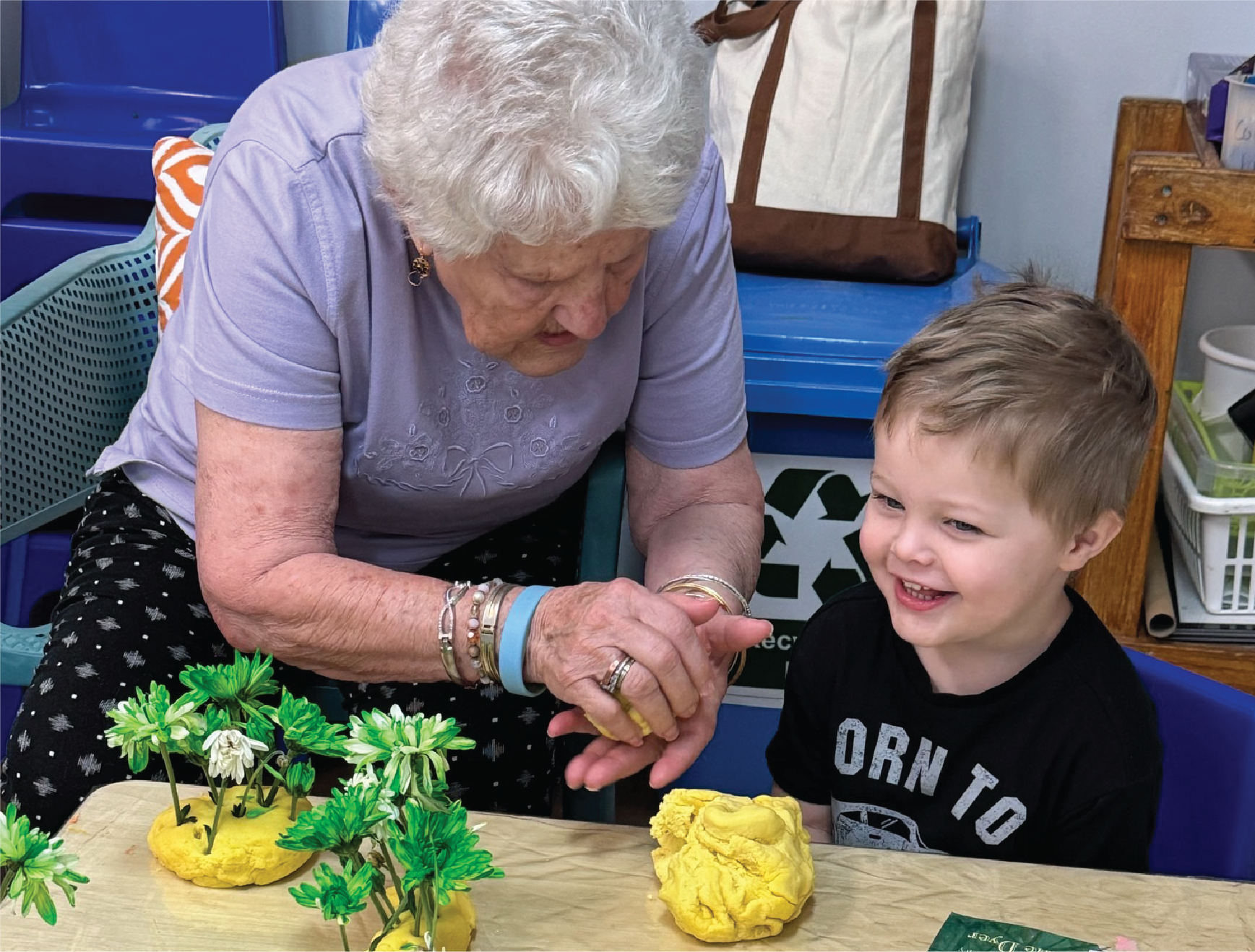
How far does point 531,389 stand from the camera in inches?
57.5

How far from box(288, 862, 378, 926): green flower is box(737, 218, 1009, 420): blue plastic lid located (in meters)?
1.16

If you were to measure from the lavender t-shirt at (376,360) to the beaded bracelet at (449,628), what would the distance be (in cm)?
24

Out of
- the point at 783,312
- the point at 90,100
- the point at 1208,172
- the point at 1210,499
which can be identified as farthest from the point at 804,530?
the point at 90,100

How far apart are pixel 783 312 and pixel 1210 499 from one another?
2.25 ft

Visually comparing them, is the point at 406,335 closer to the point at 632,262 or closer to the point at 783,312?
the point at 632,262

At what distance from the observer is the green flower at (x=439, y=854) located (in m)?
0.81

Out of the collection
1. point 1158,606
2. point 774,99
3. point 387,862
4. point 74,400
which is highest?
point 774,99

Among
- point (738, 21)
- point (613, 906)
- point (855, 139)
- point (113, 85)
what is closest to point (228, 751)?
point (613, 906)

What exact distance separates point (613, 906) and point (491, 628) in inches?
12.3

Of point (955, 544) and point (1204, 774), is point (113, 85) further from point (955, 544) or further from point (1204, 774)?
point (1204, 774)

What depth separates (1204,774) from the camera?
129 centimetres

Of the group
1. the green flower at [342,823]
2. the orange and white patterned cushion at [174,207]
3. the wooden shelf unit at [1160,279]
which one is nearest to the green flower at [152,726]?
the green flower at [342,823]

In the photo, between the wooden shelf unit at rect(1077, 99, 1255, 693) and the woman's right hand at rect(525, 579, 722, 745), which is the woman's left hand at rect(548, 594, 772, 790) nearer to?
the woman's right hand at rect(525, 579, 722, 745)

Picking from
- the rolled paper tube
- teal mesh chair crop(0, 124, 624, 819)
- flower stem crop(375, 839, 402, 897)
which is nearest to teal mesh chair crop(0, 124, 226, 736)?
teal mesh chair crop(0, 124, 624, 819)
